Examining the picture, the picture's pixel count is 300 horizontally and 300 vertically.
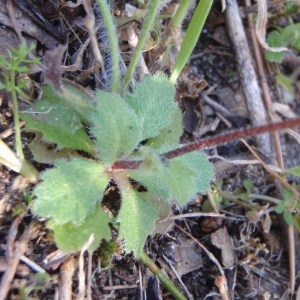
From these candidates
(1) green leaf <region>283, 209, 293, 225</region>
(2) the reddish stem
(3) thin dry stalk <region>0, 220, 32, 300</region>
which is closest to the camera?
(2) the reddish stem

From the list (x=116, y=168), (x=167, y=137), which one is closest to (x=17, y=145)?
(x=116, y=168)

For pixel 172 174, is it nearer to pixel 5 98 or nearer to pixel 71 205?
pixel 71 205

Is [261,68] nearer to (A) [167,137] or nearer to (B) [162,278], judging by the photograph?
(A) [167,137]

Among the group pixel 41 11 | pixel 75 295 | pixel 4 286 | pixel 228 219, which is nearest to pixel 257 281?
pixel 228 219

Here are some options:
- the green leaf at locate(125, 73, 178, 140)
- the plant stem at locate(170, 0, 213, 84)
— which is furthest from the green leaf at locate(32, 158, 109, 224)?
the plant stem at locate(170, 0, 213, 84)

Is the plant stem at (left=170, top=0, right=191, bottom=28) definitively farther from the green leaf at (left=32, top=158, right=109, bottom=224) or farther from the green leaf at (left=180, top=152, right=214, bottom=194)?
the green leaf at (left=32, top=158, right=109, bottom=224)

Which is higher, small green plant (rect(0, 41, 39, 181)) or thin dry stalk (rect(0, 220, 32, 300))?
small green plant (rect(0, 41, 39, 181))
